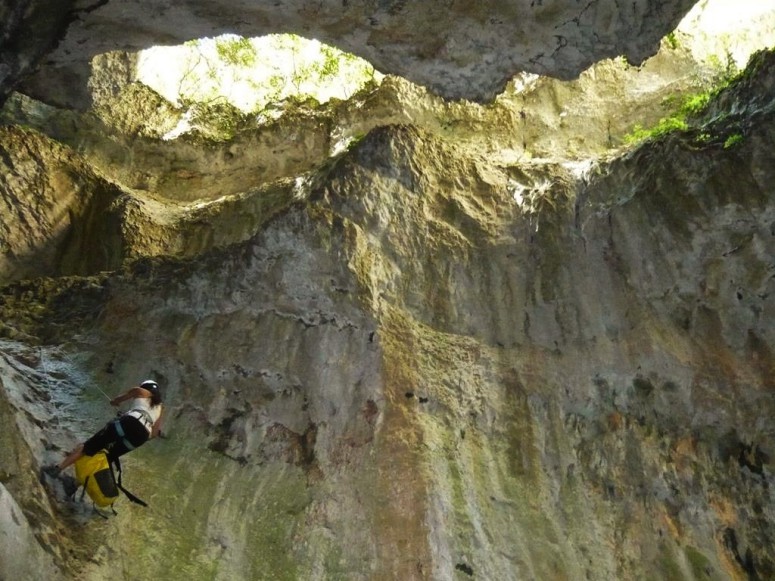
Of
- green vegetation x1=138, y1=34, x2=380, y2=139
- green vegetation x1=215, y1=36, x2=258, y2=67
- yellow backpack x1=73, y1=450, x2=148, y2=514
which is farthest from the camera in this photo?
green vegetation x1=215, y1=36, x2=258, y2=67

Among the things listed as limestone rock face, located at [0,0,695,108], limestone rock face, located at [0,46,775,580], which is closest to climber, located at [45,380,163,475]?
limestone rock face, located at [0,46,775,580]

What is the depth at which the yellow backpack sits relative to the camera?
6535mm

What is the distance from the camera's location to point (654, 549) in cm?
721

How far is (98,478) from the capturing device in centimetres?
653

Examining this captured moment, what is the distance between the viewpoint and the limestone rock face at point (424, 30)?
7.27 m

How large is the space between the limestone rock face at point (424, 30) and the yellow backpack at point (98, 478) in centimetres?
362

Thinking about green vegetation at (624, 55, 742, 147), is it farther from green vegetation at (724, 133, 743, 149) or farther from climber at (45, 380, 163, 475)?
climber at (45, 380, 163, 475)

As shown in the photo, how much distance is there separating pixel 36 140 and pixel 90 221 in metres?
1.57

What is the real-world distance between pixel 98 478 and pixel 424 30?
552 cm

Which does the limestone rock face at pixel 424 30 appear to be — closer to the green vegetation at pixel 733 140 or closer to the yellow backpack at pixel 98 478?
the green vegetation at pixel 733 140

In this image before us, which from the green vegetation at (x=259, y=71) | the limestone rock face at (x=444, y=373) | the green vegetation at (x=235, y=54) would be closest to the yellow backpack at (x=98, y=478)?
the limestone rock face at (x=444, y=373)

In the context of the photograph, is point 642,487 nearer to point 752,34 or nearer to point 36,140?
point 752,34

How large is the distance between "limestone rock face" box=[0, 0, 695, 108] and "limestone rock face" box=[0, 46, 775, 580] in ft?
4.40

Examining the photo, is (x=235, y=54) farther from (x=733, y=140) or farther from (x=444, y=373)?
(x=733, y=140)
